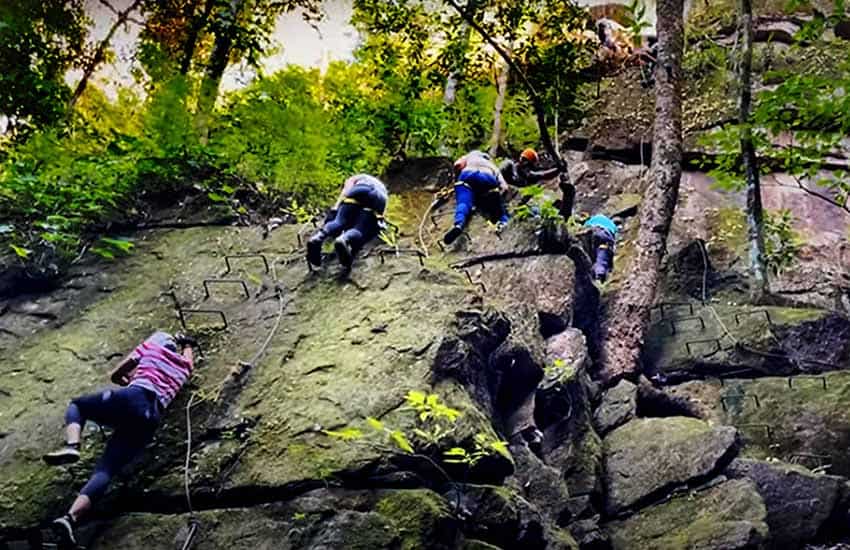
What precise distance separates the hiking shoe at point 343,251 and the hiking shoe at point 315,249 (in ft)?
0.63

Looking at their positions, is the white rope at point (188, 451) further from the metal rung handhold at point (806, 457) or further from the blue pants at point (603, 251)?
the blue pants at point (603, 251)

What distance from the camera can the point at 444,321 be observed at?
Result: 6.74 metres

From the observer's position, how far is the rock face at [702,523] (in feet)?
21.2

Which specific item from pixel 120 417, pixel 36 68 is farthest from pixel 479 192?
pixel 36 68

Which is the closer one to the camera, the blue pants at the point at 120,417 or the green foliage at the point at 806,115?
the blue pants at the point at 120,417

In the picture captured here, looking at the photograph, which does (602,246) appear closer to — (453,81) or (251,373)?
(453,81)

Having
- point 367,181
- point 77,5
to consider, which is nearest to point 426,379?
point 367,181

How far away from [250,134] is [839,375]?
8317 millimetres

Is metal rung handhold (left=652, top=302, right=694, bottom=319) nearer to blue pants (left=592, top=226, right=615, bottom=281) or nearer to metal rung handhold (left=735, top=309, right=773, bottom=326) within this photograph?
metal rung handhold (left=735, top=309, right=773, bottom=326)

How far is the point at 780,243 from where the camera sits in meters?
13.0

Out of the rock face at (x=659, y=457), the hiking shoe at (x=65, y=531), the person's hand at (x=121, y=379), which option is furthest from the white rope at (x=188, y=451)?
the rock face at (x=659, y=457)

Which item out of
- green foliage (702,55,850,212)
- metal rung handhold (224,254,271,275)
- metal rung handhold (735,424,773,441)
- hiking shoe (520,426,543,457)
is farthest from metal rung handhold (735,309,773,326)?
metal rung handhold (224,254,271,275)

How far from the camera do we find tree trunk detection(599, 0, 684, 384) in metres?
9.62

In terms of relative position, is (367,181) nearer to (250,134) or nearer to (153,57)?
(250,134)
